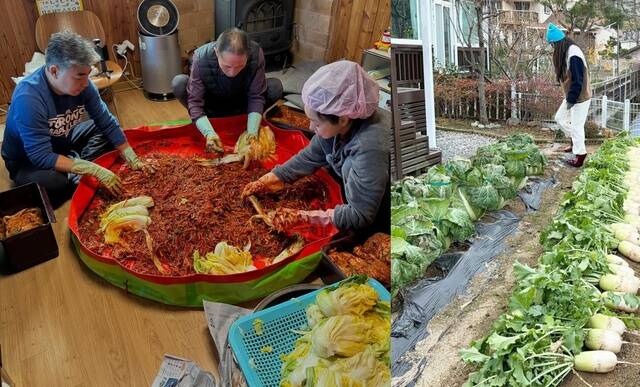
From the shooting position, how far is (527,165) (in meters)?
0.69

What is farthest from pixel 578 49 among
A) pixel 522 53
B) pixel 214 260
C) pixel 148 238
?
pixel 148 238

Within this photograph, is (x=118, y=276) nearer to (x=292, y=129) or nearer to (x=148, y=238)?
(x=148, y=238)

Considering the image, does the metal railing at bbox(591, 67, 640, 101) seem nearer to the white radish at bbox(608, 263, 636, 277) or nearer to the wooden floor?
the white radish at bbox(608, 263, 636, 277)

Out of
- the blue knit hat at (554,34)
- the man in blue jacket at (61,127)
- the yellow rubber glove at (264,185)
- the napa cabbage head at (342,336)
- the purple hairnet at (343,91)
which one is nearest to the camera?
the blue knit hat at (554,34)

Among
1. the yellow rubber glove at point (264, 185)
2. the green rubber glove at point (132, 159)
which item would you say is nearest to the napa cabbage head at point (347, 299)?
the yellow rubber glove at point (264, 185)

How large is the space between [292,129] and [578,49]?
0.86 metres

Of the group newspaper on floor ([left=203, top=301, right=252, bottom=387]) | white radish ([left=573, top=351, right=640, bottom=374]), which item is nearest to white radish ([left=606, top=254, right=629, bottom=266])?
white radish ([left=573, top=351, right=640, bottom=374])

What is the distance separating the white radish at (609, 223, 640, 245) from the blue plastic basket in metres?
0.57

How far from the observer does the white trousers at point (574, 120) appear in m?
0.64

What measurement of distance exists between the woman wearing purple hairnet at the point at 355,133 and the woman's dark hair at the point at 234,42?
343 mm

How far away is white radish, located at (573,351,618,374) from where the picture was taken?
0.62 m

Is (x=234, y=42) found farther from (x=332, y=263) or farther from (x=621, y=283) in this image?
(x=621, y=283)

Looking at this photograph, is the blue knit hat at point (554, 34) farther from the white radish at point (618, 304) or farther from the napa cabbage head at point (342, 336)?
the napa cabbage head at point (342, 336)

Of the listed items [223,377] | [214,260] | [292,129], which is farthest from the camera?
[292,129]
